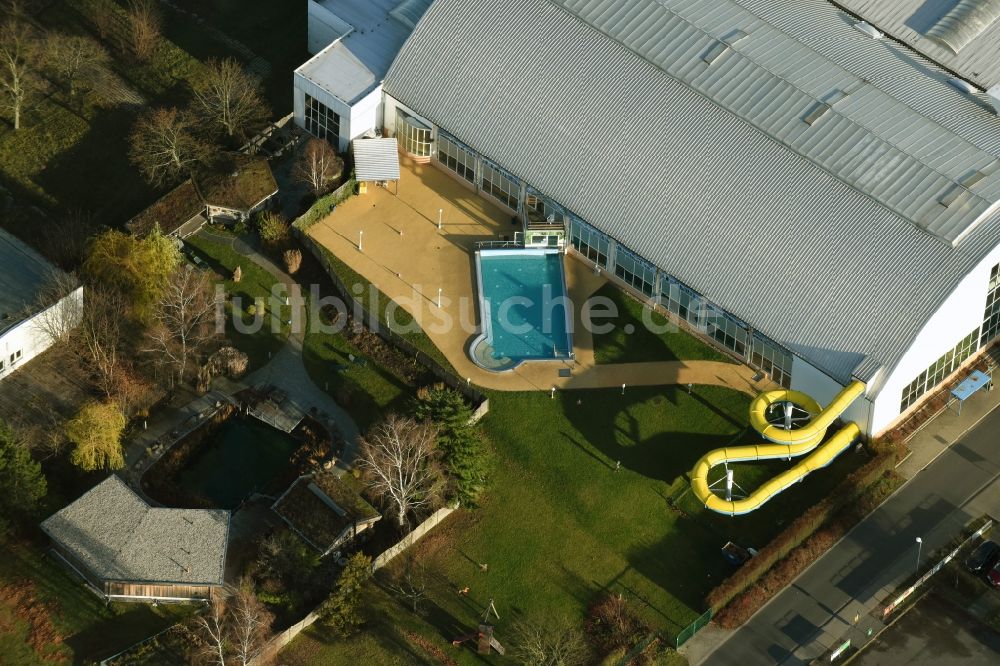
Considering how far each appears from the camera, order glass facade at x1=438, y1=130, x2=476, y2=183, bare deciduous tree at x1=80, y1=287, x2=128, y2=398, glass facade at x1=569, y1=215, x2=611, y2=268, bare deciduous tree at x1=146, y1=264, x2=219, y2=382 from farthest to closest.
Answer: glass facade at x1=438, y1=130, x2=476, y2=183 → glass facade at x1=569, y1=215, x2=611, y2=268 → bare deciduous tree at x1=146, y1=264, x2=219, y2=382 → bare deciduous tree at x1=80, y1=287, x2=128, y2=398

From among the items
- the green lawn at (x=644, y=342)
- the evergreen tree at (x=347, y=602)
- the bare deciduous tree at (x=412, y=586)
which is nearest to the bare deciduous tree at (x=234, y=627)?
the evergreen tree at (x=347, y=602)

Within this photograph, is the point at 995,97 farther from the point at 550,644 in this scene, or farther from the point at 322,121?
the point at 550,644

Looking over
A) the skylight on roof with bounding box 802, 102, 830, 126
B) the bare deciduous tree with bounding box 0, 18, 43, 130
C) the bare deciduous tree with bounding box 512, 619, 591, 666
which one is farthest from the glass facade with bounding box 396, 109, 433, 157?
the bare deciduous tree with bounding box 512, 619, 591, 666

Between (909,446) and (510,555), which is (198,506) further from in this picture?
(909,446)

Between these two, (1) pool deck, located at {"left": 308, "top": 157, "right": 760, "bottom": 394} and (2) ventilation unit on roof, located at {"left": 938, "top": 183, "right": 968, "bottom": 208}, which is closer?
(2) ventilation unit on roof, located at {"left": 938, "top": 183, "right": 968, "bottom": 208}

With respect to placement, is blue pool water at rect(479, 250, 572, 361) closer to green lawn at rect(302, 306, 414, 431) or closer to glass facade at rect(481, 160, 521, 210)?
glass facade at rect(481, 160, 521, 210)

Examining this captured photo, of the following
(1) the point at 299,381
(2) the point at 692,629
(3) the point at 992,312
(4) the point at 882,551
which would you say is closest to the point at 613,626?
(2) the point at 692,629

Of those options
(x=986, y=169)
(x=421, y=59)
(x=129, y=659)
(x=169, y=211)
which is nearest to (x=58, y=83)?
(x=169, y=211)
